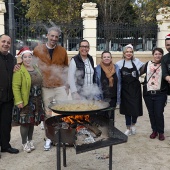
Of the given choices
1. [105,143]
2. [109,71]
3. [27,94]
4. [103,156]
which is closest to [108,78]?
[109,71]

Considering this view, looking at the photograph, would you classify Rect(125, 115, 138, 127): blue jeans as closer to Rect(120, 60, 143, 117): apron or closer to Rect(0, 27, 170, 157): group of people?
Rect(0, 27, 170, 157): group of people

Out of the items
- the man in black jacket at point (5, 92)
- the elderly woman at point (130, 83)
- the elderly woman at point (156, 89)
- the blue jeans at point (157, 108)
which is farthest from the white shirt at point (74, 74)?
the blue jeans at point (157, 108)

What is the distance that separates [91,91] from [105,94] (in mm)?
420

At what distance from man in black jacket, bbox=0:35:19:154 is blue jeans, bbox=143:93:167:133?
8.51 feet

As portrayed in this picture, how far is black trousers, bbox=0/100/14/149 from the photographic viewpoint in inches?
182

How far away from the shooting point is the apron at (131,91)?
5414 millimetres

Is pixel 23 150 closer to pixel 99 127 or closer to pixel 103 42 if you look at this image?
pixel 99 127

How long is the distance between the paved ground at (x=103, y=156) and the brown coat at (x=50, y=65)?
121 centimetres

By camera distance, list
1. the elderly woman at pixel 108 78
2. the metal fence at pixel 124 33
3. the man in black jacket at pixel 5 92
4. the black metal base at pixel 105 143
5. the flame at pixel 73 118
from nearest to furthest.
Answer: the black metal base at pixel 105 143
the flame at pixel 73 118
the man in black jacket at pixel 5 92
the elderly woman at pixel 108 78
the metal fence at pixel 124 33

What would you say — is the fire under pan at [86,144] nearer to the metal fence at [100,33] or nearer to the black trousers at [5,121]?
the black trousers at [5,121]

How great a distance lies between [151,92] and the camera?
5.35 metres

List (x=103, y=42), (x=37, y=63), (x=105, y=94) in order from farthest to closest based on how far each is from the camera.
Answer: (x=103, y=42), (x=105, y=94), (x=37, y=63)

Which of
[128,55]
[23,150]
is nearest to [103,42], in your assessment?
[128,55]

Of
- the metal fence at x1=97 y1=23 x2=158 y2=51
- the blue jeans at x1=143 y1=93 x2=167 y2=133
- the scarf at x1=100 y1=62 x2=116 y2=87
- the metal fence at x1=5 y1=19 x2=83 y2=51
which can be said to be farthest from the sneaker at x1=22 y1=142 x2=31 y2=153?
the metal fence at x1=97 y1=23 x2=158 y2=51
